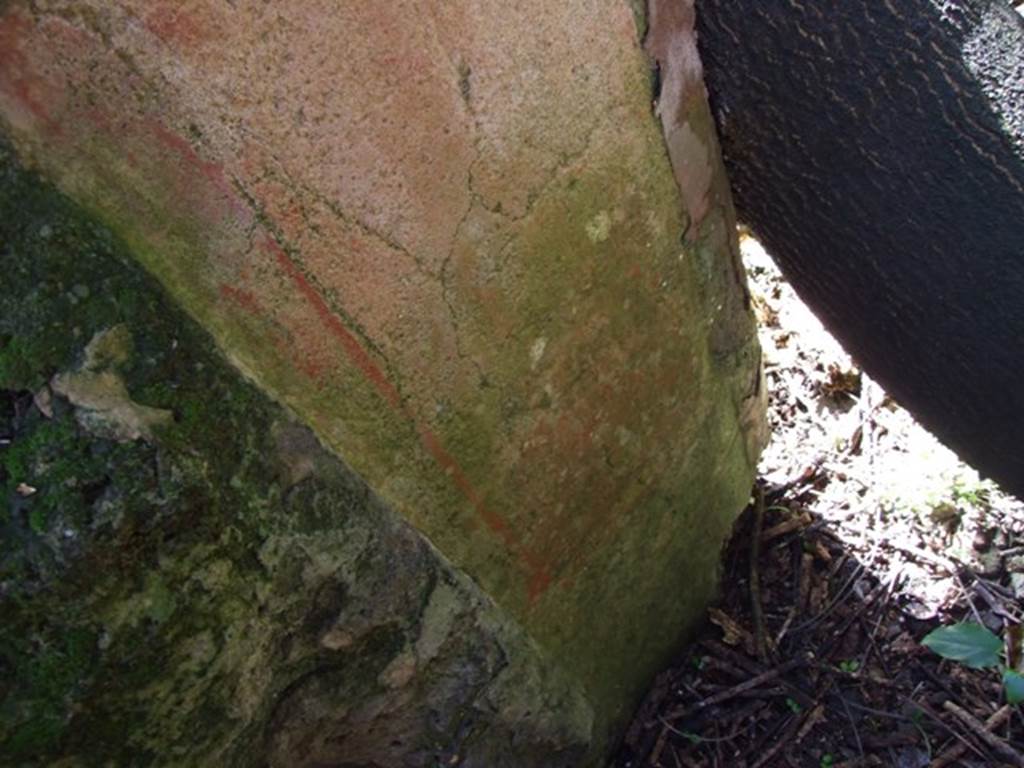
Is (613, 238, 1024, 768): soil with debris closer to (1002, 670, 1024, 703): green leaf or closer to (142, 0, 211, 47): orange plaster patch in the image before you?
(1002, 670, 1024, 703): green leaf

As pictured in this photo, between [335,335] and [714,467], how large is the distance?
0.87m

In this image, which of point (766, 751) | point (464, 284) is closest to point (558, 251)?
point (464, 284)

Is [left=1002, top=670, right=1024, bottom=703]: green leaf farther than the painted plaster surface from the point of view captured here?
Yes

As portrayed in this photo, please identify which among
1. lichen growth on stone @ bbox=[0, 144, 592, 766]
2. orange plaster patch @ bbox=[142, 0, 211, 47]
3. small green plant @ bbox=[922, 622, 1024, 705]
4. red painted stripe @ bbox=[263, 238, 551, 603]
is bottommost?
lichen growth on stone @ bbox=[0, 144, 592, 766]

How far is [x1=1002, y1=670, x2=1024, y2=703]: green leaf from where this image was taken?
1.83 metres

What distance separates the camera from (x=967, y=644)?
1.89 metres

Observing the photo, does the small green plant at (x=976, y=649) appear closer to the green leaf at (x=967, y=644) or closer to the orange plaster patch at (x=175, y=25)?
the green leaf at (x=967, y=644)

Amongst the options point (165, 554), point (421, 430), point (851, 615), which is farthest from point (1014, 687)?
point (165, 554)

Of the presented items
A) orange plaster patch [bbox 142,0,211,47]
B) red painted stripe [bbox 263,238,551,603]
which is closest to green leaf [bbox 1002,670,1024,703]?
red painted stripe [bbox 263,238,551,603]

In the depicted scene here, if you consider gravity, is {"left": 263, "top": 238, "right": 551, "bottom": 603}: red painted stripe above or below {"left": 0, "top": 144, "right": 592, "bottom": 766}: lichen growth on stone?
above

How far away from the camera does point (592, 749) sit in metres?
1.77

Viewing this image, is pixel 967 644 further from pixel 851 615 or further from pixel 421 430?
pixel 421 430

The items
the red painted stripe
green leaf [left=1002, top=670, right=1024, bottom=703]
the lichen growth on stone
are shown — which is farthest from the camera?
green leaf [left=1002, top=670, right=1024, bottom=703]

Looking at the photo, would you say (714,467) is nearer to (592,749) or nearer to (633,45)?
(592,749)
